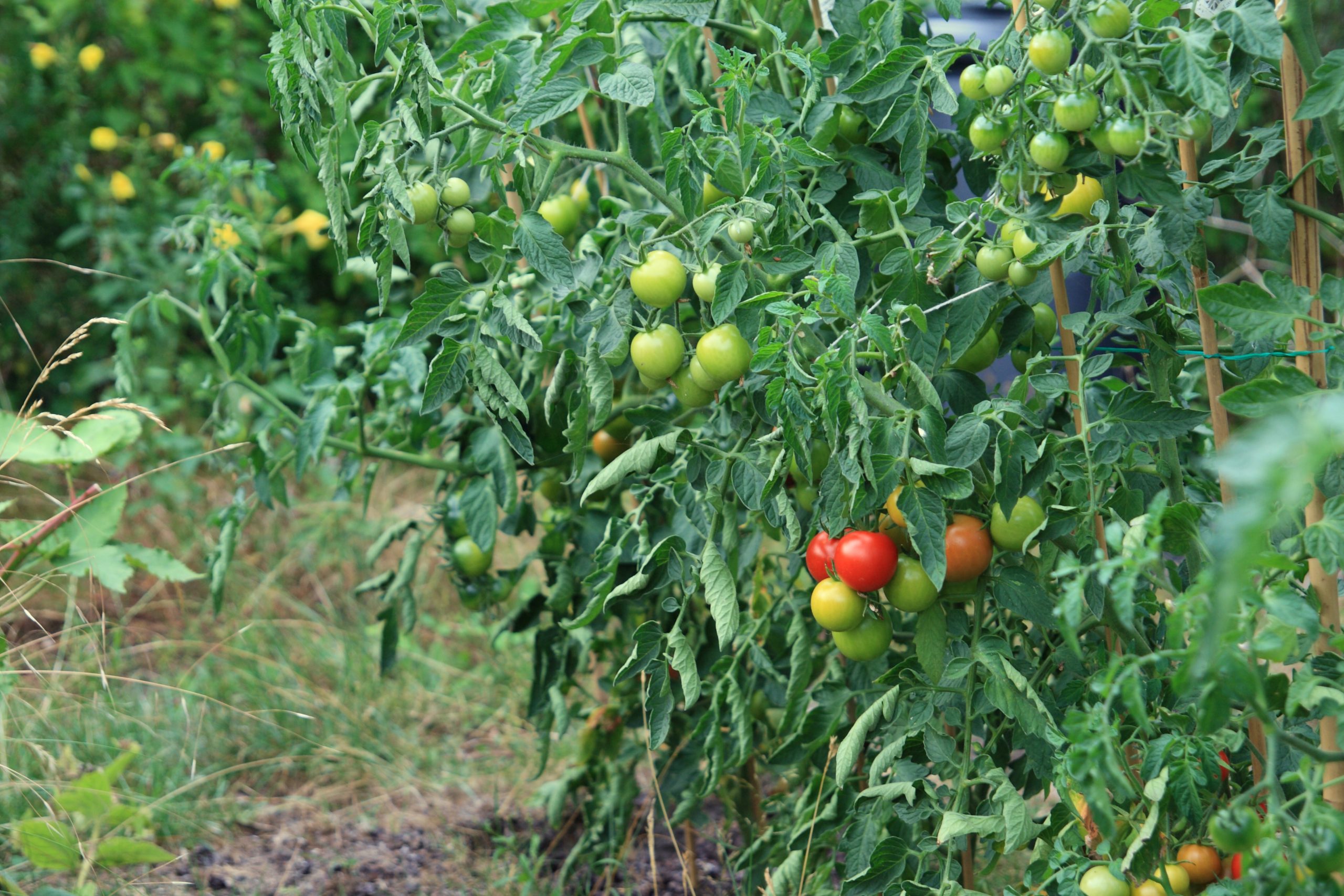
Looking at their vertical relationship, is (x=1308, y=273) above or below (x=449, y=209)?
below

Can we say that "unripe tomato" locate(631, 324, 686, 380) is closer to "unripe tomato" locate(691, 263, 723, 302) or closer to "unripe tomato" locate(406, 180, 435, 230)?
"unripe tomato" locate(691, 263, 723, 302)

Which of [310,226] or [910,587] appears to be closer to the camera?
[910,587]

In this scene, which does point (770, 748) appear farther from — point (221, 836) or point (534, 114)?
point (221, 836)

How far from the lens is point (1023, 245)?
0.95 meters

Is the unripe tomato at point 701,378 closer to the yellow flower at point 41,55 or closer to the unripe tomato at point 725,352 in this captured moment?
the unripe tomato at point 725,352

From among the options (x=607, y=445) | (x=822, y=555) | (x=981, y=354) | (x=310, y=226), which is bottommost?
(x=310, y=226)

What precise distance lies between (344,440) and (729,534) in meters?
0.69

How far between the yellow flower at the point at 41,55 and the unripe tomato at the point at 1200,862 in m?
3.59

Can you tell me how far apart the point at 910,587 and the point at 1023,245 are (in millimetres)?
319

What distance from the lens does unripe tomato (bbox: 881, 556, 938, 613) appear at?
0.98 m

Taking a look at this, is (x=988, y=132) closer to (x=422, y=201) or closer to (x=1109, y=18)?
(x=1109, y=18)

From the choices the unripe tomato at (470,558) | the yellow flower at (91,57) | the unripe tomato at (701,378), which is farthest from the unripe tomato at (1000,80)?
the yellow flower at (91,57)

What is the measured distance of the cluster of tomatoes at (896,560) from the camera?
97 cm

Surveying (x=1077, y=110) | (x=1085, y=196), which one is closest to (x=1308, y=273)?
(x=1085, y=196)
